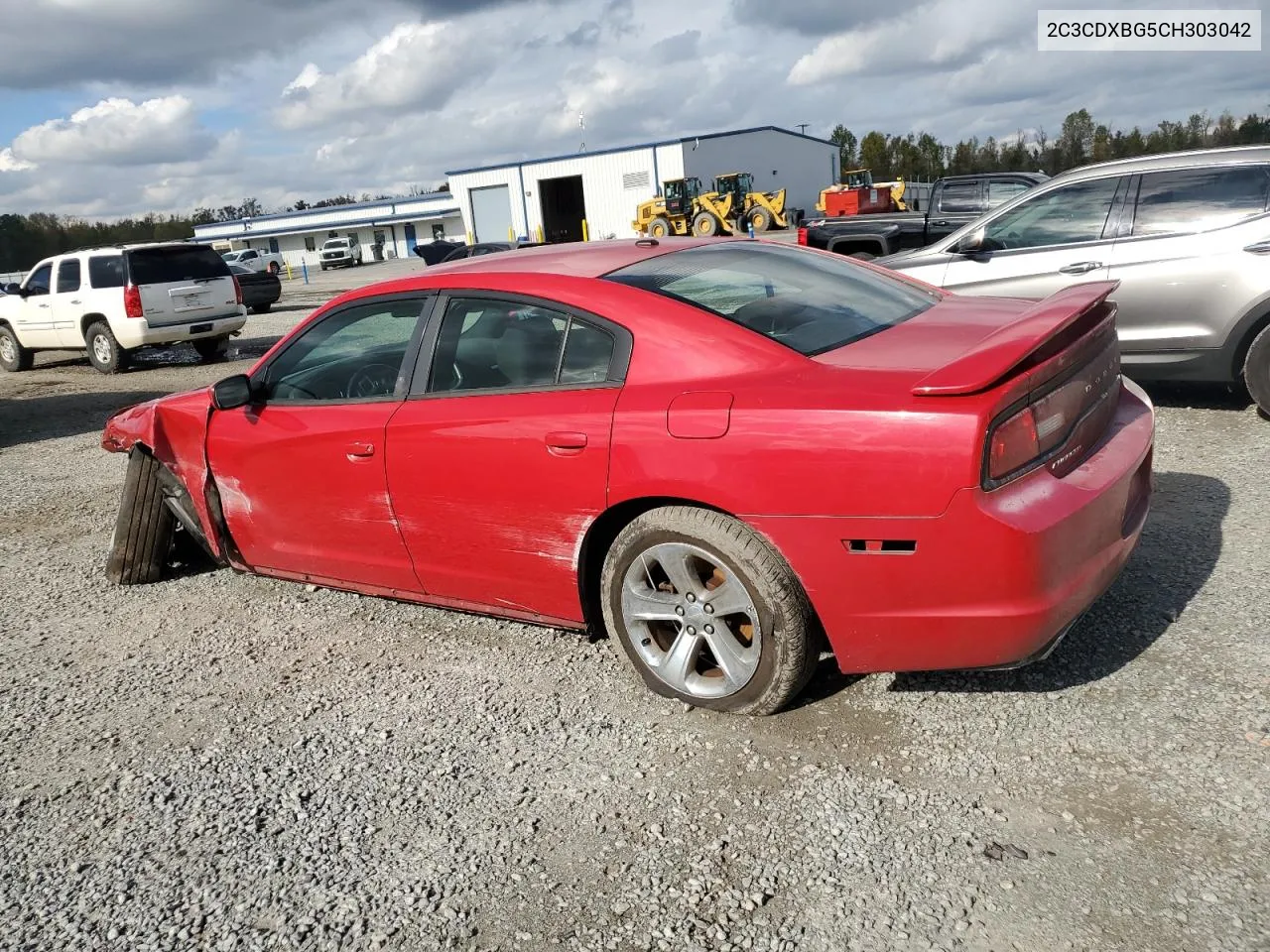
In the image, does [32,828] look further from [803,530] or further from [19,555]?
[19,555]

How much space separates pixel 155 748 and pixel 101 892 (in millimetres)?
823

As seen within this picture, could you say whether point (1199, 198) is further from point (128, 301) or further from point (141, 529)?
point (128, 301)

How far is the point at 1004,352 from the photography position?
2.78 meters

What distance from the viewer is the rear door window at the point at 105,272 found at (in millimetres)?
14078

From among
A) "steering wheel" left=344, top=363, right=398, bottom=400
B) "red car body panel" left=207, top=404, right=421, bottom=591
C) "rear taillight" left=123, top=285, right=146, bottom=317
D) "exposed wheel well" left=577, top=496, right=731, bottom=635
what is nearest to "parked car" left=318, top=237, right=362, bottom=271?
"rear taillight" left=123, top=285, right=146, bottom=317

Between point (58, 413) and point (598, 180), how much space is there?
44.8m

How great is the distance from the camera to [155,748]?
3490mm

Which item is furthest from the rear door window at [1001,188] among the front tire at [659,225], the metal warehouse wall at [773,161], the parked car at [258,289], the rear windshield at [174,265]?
the metal warehouse wall at [773,161]

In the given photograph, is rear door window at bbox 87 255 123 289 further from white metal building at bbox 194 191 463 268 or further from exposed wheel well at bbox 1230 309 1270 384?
white metal building at bbox 194 191 463 268

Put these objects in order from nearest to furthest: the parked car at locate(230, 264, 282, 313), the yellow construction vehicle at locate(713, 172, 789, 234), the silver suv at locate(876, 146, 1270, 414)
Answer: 1. the silver suv at locate(876, 146, 1270, 414)
2. the parked car at locate(230, 264, 282, 313)
3. the yellow construction vehicle at locate(713, 172, 789, 234)

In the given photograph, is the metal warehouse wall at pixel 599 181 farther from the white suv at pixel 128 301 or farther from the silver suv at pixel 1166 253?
the silver suv at pixel 1166 253

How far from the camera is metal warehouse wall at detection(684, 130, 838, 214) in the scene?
51.6m

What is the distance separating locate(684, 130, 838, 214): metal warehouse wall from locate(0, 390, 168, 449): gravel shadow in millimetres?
41688

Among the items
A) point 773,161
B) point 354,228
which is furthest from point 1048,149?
point 354,228
